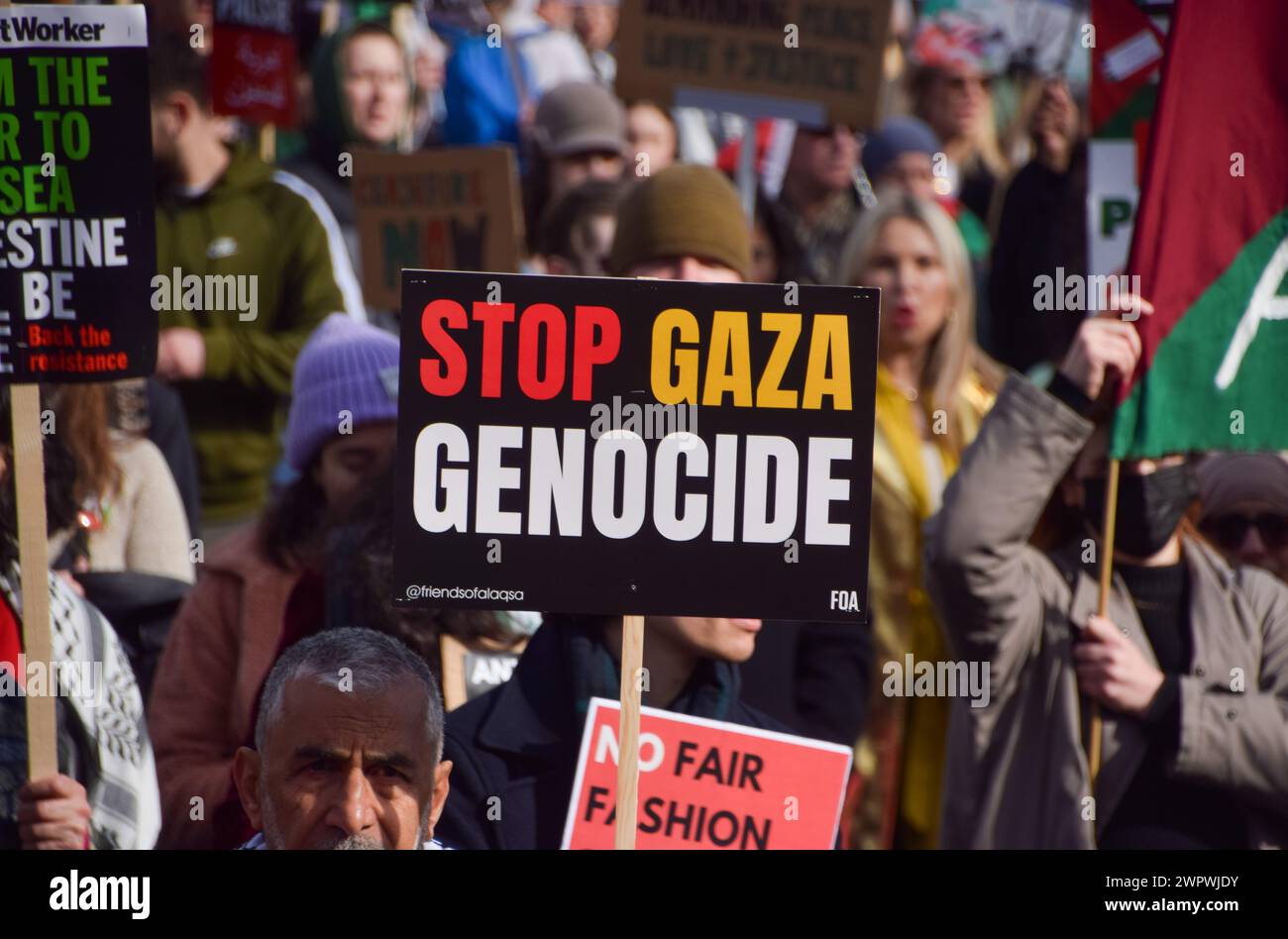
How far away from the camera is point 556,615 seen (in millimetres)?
3869

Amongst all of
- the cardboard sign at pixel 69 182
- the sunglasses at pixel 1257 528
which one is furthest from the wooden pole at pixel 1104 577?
the cardboard sign at pixel 69 182

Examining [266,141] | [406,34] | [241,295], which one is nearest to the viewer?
[241,295]

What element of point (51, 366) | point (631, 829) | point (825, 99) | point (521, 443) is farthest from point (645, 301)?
point (825, 99)

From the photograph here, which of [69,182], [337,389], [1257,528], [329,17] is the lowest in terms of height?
[1257,528]

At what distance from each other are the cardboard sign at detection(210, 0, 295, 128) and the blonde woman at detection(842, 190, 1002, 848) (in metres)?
3.44

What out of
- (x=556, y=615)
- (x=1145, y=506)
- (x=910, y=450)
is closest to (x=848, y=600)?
(x=556, y=615)

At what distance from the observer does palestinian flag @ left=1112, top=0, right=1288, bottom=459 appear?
4586 mm

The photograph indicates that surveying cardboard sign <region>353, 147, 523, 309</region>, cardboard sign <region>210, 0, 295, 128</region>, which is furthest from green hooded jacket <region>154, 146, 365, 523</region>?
cardboard sign <region>210, 0, 295, 128</region>

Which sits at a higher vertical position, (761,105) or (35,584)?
(761,105)

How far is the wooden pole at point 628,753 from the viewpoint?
10.7 ft

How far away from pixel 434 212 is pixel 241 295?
69cm

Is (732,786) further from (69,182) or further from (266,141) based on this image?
(266,141)

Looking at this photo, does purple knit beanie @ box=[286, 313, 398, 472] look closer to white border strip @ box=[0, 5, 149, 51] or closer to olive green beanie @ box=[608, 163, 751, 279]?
olive green beanie @ box=[608, 163, 751, 279]
